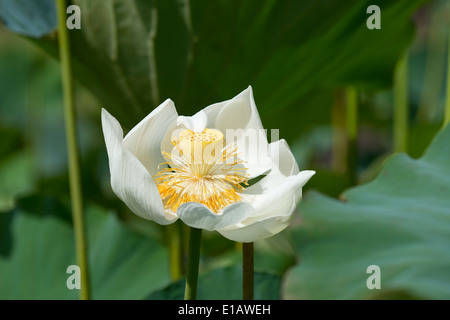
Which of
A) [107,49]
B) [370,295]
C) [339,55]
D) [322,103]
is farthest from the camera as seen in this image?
[322,103]

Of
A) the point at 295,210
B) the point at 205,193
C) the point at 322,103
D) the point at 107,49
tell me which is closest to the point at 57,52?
the point at 107,49

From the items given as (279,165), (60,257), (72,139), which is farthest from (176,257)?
(279,165)

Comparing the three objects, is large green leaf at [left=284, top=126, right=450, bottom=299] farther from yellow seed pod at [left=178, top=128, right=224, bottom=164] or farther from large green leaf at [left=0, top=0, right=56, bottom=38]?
large green leaf at [left=0, top=0, right=56, bottom=38]

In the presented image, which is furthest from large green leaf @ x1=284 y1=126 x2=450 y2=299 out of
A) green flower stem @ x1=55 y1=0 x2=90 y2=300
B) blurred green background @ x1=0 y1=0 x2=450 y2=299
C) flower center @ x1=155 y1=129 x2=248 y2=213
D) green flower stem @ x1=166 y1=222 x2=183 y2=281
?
green flower stem @ x1=166 y1=222 x2=183 y2=281

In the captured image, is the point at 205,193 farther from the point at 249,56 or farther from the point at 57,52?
the point at 57,52

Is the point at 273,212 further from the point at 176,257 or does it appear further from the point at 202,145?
the point at 176,257
